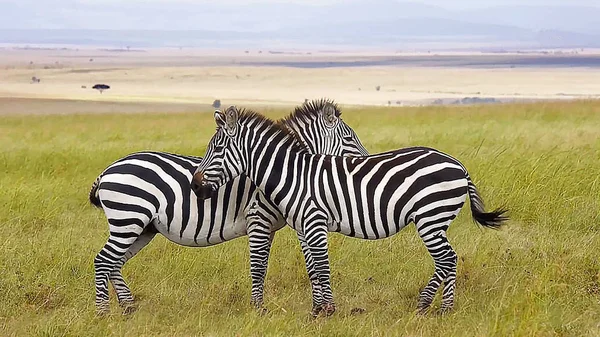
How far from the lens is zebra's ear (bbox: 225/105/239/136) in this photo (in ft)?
19.6

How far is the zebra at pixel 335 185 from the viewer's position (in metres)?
5.91

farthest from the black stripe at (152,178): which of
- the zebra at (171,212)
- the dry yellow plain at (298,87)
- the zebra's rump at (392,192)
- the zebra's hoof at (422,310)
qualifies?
the dry yellow plain at (298,87)

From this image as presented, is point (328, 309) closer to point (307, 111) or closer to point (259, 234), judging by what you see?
point (259, 234)

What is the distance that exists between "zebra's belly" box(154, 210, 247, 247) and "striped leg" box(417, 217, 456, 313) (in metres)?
1.50

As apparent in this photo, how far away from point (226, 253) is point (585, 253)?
11.7 feet

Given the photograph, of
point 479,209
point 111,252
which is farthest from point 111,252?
point 479,209

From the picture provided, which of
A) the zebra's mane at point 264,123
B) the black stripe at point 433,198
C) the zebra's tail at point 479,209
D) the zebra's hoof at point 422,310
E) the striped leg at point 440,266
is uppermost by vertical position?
the zebra's mane at point 264,123

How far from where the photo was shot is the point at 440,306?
642 cm

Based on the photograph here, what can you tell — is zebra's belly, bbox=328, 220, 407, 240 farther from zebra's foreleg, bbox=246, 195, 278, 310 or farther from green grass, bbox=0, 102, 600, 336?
green grass, bbox=0, 102, 600, 336

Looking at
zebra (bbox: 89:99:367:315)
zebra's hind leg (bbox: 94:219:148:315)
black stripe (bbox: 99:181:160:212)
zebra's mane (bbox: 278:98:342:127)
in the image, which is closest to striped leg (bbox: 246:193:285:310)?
zebra (bbox: 89:99:367:315)

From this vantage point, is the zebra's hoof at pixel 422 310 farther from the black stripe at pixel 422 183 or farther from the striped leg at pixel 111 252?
the striped leg at pixel 111 252

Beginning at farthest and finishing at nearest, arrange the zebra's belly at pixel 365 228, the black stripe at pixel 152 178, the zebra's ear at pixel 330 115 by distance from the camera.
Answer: the zebra's ear at pixel 330 115 → the black stripe at pixel 152 178 → the zebra's belly at pixel 365 228

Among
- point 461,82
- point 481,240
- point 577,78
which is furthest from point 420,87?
point 481,240

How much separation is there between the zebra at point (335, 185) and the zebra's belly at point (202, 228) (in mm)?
318
